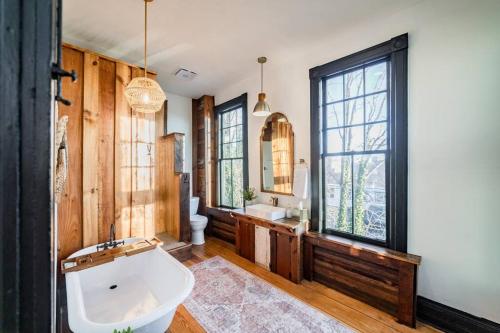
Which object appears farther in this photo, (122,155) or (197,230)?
(197,230)

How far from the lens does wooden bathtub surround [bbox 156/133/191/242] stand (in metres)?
3.17

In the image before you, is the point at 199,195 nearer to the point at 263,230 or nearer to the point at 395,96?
the point at 263,230

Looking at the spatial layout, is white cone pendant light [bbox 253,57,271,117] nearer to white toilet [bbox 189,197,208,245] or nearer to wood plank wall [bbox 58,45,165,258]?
wood plank wall [bbox 58,45,165,258]

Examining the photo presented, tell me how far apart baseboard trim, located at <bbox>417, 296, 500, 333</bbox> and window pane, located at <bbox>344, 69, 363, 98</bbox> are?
217 centimetres

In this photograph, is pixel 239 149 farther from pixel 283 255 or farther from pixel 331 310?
pixel 331 310

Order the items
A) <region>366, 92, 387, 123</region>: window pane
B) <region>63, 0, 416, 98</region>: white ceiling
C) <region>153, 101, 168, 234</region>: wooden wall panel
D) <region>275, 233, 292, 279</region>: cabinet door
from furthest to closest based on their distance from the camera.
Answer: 1. <region>153, 101, 168, 234</region>: wooden wall panel
2. <region>275, 233, 292, 279</region>: cabinet door
3. <region>366, 92, 387, 123</region>: window pane
4. <region>63, 0, 416, 98</region>: white ceiling

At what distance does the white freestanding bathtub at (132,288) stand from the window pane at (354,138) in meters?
2.16

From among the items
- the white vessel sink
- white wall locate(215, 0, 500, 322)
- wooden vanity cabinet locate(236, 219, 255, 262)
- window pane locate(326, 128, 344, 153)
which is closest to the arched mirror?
the white vessel sink

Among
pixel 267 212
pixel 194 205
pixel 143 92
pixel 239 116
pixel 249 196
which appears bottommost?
pixel 194 205

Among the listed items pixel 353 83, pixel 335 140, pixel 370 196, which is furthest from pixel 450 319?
pixel 353 83

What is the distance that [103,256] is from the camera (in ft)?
7.48

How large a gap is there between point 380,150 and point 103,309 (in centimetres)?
317

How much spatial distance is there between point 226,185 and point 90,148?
2309 millimetres

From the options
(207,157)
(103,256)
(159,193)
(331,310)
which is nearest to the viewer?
(331,310)
